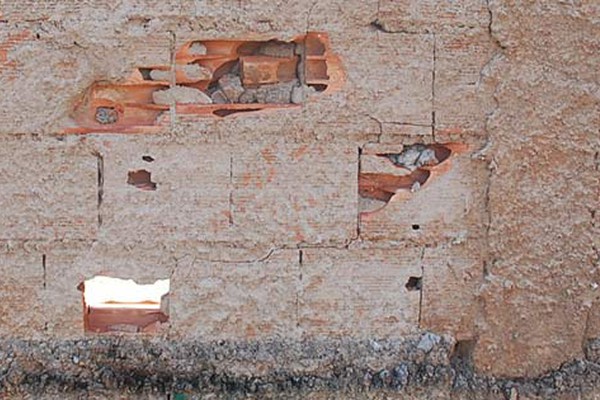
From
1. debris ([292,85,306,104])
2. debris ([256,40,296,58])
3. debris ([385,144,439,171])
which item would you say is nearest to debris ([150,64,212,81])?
debris ([256,40,296,58])

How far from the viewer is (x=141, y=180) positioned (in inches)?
145

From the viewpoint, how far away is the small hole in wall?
12.4 feet

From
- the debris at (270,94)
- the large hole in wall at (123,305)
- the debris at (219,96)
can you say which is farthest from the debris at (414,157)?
the large hole in wall at (123,305)

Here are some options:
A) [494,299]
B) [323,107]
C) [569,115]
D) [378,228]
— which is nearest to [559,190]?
[569,115]

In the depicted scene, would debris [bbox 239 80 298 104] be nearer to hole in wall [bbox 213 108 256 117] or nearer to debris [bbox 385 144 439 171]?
hole in wall [bbox 213 108 256 117]

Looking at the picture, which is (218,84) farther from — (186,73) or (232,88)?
(186,73)

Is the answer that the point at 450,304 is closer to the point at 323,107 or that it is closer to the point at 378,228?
the point at 378,228

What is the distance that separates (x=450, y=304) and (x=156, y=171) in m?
1.59

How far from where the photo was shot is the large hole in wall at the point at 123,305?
3773 mm

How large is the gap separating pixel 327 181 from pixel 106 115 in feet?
3.65

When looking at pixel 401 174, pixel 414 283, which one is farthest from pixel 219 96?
pixel 414 283

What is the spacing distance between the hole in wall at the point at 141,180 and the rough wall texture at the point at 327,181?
0.04 m

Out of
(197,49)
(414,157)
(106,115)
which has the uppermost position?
(197,49)

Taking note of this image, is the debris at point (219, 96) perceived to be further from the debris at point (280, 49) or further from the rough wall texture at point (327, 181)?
the debris at point (280, 49)
